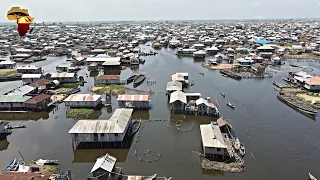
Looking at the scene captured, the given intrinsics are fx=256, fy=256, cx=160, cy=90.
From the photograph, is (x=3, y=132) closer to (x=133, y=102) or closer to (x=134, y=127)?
(x=134, y=127)

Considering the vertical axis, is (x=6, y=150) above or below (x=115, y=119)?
below

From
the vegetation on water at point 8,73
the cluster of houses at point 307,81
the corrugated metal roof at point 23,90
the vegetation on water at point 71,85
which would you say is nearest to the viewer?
the corrugated metal roof at point 23,90

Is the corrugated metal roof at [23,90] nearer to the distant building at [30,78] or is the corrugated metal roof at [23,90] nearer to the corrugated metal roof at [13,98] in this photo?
the corrugated metal roof at [13,98]

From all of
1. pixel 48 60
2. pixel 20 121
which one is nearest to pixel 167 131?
pixel 20 121

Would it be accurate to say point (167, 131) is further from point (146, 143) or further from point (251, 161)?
point (251, 161)

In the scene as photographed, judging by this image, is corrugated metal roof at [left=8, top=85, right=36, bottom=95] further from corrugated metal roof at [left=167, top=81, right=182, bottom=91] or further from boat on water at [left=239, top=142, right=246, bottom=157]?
boat on water at [left=239, top=142, right=246, bottom=157]

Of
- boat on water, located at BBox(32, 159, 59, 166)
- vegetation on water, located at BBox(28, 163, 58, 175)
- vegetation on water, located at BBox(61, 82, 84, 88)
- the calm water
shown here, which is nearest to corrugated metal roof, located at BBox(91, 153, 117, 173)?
the calm water

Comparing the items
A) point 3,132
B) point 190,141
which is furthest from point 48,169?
point 190,141

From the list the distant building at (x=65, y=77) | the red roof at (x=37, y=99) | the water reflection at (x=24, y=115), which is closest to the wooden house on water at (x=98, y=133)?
the water reflection at (x=24, y=115)
